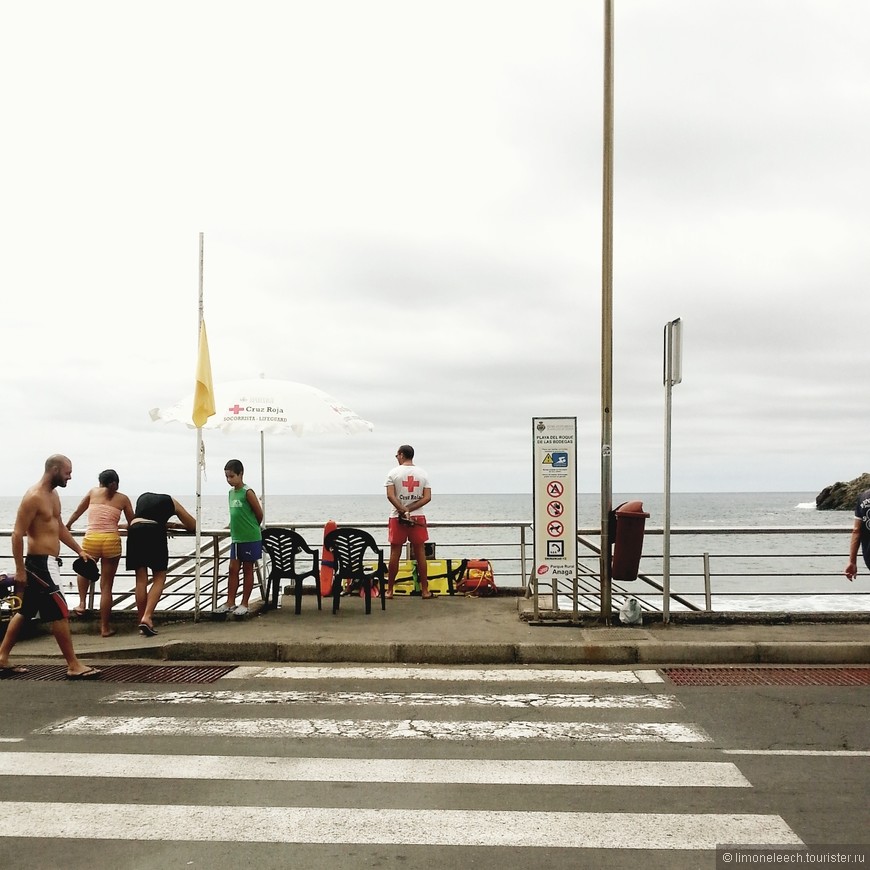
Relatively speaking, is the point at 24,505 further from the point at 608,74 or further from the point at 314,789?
the point at 608,74

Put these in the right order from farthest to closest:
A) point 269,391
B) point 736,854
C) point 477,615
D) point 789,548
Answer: point 789,548 → point 269,391 → point 477,615 → point 736,854

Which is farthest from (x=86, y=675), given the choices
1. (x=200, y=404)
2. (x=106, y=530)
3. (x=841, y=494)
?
(x=841, y=494)

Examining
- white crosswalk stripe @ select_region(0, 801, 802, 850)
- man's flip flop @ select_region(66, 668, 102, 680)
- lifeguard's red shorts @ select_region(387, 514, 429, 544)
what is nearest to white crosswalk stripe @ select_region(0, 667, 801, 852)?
white crosswalk stripe @ select_region(0, 801, 802, 850)

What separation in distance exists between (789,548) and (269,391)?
133 feet

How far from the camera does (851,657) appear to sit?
8.45 meters

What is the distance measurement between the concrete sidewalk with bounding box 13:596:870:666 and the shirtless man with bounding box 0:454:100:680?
102 cm

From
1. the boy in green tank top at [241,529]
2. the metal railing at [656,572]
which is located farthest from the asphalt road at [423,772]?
the boy in green tank top at [241,529]

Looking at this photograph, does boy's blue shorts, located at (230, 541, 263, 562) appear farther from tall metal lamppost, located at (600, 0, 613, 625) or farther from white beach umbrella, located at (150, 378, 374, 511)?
tall metal lamppost, located at (600, 0, 613, 625)

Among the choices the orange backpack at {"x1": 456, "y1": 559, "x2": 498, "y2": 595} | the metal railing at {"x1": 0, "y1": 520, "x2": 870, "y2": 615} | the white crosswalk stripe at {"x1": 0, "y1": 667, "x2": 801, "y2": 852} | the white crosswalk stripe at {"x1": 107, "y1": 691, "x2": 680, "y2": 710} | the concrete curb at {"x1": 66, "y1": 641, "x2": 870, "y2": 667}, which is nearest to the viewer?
the white crosswalk stripe at {"x1": 0, "y1": 667, "x2": 801, "y2": 852}

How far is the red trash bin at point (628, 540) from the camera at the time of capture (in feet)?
31.3

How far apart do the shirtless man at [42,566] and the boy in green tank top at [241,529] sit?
268 centimetres

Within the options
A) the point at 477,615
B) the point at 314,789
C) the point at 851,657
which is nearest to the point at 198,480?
the point at 477,615

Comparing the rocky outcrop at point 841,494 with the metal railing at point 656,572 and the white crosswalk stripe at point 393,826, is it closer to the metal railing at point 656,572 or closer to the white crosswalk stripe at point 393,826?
the metal railing at point 656,572

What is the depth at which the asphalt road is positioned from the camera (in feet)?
13.4
